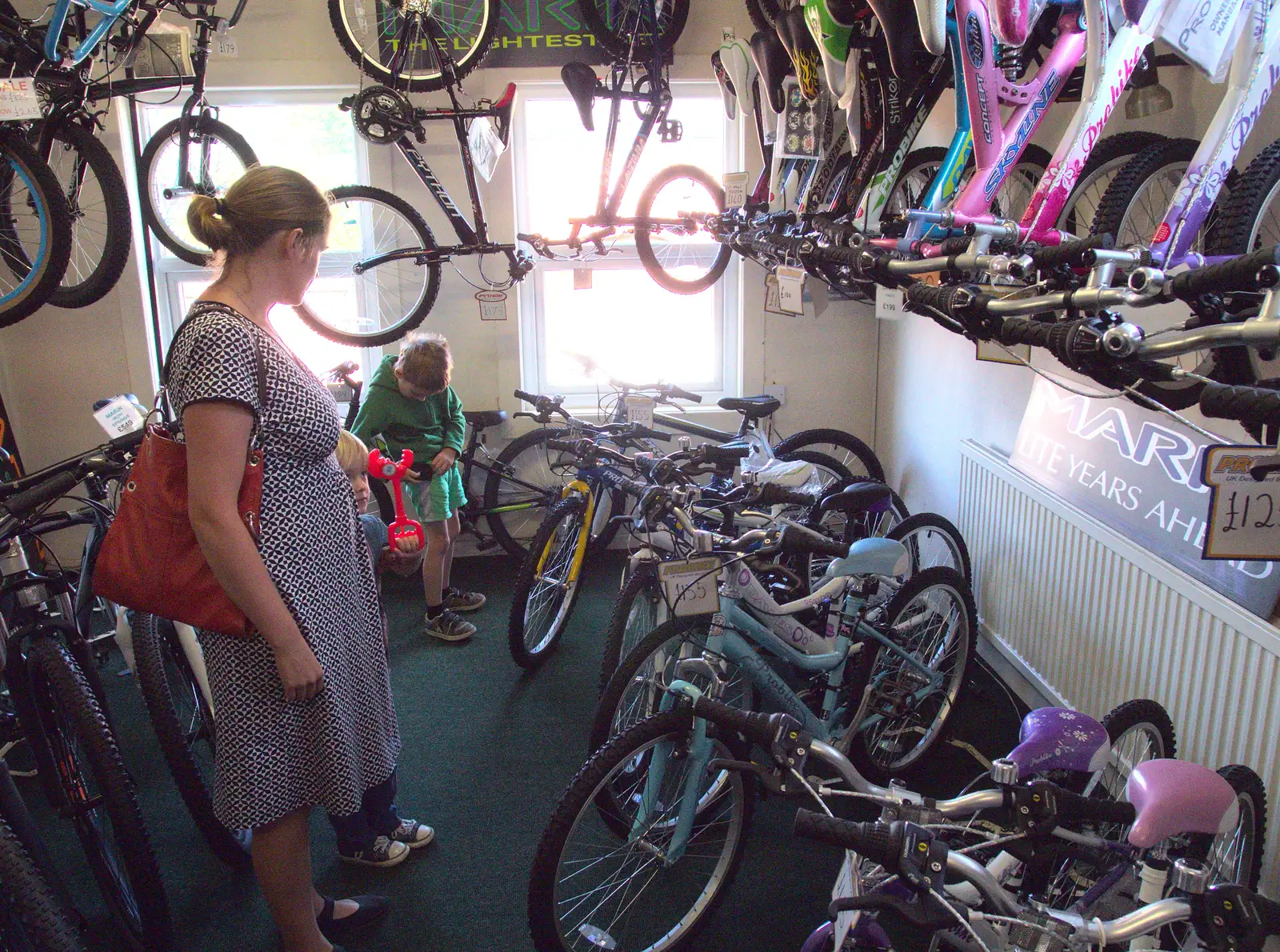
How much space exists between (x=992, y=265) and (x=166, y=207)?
3337mm

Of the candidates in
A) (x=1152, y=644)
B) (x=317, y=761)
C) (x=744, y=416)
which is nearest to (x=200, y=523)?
(x=317, y=761)

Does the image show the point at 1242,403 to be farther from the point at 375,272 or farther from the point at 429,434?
the point at 375,272

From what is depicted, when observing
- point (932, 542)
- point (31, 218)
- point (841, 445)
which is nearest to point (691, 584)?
point (932, 542)

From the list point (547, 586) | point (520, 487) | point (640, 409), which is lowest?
point (547, 586)

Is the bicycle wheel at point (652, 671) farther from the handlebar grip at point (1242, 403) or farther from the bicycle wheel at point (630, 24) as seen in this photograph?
the bicycle wheel at point (630, 24)

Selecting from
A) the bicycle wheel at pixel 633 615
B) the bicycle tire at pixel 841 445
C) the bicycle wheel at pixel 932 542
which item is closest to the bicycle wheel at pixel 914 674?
the bicycle wheel at pixel 932 542

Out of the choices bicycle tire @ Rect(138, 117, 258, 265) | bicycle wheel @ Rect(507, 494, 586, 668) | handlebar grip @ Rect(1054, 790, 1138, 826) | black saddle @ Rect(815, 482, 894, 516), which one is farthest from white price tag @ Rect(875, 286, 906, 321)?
bicycle tire @ Rect(138, 117, 258, 265)

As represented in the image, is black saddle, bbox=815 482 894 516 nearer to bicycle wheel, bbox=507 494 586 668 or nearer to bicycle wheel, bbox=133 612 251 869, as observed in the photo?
bicycle wheel, bbox=507 494 586 668

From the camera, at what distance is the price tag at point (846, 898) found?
1048 millimetres

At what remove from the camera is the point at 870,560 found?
2.06m

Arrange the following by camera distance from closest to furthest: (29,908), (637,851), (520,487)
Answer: (29,908) < (637,851) < (520,487)

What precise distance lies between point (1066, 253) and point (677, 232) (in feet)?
7.10

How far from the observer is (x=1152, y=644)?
6.42ft

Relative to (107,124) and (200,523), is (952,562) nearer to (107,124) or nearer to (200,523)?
(200,523)
